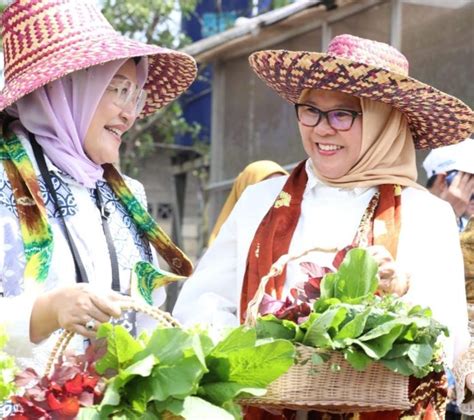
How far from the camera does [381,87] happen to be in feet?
12.9

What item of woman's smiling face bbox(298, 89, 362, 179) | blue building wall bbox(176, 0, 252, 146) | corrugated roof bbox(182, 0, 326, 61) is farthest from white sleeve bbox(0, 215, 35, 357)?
blue building wall bbox(176, 0, 252, 146)

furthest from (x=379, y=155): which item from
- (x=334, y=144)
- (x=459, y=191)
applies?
(x=459, y=191)

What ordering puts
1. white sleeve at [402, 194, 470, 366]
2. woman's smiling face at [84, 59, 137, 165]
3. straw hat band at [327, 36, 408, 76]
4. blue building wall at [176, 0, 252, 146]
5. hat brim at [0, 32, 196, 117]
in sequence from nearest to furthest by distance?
hat brim at [0, 32, 196, 117] → woman's smiling face at [84, 59, 137, 165] → white sleeve at [402, 194, 470, 366] → straw hat band at [327, 36, 408, 76] → blue building wall at [176, 0, 252, 146]

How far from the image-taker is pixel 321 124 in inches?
155

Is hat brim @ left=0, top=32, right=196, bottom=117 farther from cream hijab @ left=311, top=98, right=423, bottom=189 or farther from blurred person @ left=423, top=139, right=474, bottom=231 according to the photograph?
blurred person @ left=423, top=139, right=474, bottom=231

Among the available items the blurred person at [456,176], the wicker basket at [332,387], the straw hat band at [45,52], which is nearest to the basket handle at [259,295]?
the wicker basket at [332,387]

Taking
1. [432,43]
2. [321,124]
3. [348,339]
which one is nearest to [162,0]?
[432,43]

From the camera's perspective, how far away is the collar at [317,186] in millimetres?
3971

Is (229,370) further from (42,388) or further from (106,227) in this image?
(106,227)

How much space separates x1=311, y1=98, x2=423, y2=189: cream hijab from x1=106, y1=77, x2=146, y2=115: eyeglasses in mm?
769

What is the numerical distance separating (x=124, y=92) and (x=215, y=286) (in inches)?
33.3

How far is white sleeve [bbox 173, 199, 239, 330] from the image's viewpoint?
391 cm

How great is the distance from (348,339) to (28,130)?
1145 millimetres

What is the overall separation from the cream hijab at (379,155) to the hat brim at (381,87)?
0.05 meters
